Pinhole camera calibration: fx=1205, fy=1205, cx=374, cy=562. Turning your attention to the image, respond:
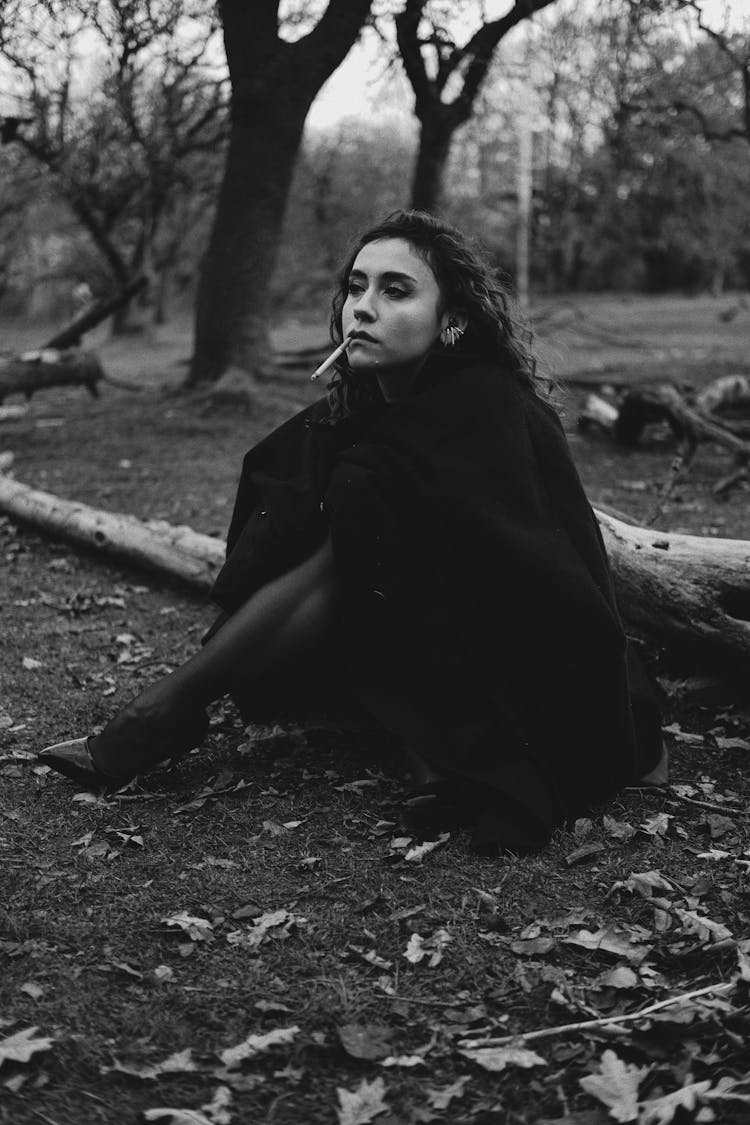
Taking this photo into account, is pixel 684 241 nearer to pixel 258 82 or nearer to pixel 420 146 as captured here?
pixel 420 146

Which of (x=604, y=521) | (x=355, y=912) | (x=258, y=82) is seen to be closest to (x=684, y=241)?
(x=258, y=82)

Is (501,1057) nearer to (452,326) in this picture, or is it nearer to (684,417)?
(452,326)

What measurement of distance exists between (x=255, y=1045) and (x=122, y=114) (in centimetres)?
1454

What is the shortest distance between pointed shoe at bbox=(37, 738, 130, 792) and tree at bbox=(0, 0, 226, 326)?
8187 mm

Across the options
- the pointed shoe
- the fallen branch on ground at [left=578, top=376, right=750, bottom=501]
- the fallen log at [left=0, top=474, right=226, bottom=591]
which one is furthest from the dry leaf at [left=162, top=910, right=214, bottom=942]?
the fallen branch on ground at [left=578, top=376, right=750, bottom=501]

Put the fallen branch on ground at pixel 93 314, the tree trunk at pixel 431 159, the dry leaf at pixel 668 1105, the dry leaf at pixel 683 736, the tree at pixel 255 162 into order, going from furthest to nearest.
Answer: the tree trunk at pixel 431 159 < the fallen branch on ground at pixel 93 314 < the tree at pixel 255 162 < the dry leaf at pixel 683 736 < the dry leaf at pixel 668 1105

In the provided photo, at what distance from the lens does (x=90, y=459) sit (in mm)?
10211

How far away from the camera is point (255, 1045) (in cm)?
246

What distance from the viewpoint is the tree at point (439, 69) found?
38.1 feet

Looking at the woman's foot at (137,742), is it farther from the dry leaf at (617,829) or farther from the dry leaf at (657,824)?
the dry leaf at (657,824)

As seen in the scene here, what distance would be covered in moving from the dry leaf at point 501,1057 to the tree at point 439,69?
35.5ft

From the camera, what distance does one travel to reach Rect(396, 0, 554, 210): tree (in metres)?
11.6

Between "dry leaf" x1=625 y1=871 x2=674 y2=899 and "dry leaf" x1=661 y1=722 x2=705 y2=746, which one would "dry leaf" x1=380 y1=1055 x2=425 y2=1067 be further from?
"dry leaf" x1=661 y1=722 x2=705 y2=746

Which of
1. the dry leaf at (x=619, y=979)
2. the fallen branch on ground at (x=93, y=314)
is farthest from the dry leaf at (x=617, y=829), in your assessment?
the fallen branch on ground at (x=93, y=314)
